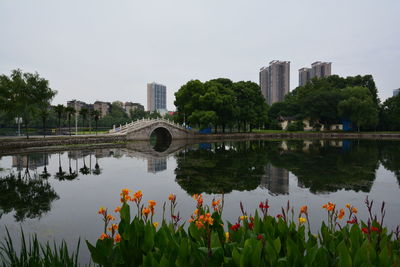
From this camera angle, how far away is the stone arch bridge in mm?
44569

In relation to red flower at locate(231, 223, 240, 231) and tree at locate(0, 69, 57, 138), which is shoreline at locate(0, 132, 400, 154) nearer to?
tree at locate(0, 69, 57, 138)

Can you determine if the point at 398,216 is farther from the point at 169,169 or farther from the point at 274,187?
the point at 169,169

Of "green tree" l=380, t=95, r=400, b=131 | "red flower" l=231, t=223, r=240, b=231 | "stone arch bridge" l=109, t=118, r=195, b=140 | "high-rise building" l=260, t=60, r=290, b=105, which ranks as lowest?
"red flower" l=231, t=223, r=240, b=231

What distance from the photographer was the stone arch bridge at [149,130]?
4457 cm

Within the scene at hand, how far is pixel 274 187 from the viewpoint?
1162 cm

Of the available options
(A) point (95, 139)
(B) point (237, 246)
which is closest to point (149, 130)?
(A) point (95, 139)

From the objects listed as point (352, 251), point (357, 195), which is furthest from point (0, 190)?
point (357, 195)

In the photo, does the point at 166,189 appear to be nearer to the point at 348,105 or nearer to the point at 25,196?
the point at 25,196

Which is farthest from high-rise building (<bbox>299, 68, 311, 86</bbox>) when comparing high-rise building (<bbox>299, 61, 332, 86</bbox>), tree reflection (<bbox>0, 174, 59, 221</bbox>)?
tree reflection (<bbox>0, 174, 59, 221</bbox>)

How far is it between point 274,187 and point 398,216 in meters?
4.56

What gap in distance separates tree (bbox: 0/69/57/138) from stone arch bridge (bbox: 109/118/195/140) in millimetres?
11508

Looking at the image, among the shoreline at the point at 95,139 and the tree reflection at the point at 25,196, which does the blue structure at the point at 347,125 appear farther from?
the tree reflection at the point at 25,196

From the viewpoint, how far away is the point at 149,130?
47.1m

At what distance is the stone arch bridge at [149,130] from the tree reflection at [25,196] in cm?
2987
